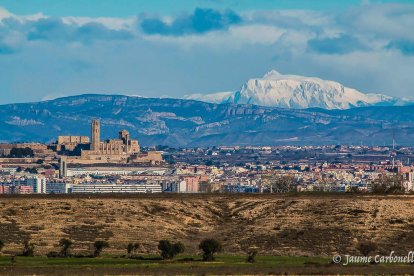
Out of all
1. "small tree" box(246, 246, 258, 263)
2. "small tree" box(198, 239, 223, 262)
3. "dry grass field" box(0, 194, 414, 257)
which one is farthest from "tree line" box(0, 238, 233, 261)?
"small tree" box(246, 246, 258, 263)

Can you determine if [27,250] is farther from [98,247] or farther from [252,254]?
[252,254]

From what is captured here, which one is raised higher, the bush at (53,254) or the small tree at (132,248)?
the small tree at (132,248)

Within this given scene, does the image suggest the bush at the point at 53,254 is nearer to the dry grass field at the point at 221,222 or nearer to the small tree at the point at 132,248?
the dry grass field at the point at 221,222

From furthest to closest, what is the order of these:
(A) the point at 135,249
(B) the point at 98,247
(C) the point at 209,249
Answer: (A) the point at 135,249, (B) the point at 98,247, (C) the point at 209,249

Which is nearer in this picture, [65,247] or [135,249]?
[65,247]

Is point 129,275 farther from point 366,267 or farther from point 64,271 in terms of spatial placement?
point 366,267

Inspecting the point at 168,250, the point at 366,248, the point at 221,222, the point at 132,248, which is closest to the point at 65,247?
the point at 132,248

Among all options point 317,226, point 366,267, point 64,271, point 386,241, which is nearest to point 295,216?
point 317,226

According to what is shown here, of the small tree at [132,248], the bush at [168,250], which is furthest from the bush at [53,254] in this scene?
the bush at [168,250]
